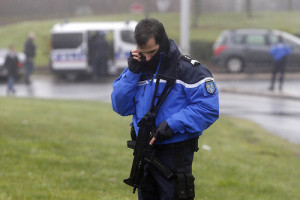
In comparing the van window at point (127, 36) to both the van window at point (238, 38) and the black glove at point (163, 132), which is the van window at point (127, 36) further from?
the black glove at point (163, 132)

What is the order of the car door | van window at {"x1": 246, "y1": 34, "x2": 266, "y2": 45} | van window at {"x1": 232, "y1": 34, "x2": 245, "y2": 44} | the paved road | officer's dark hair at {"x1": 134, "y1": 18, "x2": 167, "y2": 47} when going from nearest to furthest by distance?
officer's dark hair at {"x1": 134, "y1": 18, "x2": 167, "y2": 47}
the paved road
the car door
van window at {"x1": 246, "y1": 34, "x2": 266, "y2": 45}
van window at {"x1": 232, "y1": 34, "x2": 245, "y2": 44}

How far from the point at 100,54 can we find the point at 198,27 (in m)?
16.5

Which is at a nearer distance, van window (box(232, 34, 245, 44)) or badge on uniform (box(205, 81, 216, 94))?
badge on uniform (box(205, 81, 216, 94))

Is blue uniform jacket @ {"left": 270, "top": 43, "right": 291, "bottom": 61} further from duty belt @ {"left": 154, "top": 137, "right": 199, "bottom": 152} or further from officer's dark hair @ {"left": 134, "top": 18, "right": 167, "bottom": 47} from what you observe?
officer's dark hair @ {"left": 134, "top": 18, "right": 167, "bottom": 47}

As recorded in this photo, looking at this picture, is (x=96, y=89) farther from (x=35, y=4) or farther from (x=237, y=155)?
(x=35, y=4)

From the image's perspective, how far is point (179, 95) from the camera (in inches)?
140

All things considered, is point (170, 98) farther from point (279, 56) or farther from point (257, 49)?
point (257, 49)

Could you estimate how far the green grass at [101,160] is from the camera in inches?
231

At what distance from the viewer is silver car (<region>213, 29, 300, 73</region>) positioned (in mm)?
23531

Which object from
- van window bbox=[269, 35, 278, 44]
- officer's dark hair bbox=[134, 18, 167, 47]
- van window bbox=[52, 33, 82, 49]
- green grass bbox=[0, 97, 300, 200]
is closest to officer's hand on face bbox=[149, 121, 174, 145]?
officer's dark hair bbox=[134, 18, 167, 47]

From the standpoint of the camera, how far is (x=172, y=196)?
3.58 m

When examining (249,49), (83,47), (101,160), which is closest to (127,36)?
(83,47)

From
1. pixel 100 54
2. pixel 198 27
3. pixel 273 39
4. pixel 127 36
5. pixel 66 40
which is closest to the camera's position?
pixel 100 54

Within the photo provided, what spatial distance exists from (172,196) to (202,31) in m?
31.6
